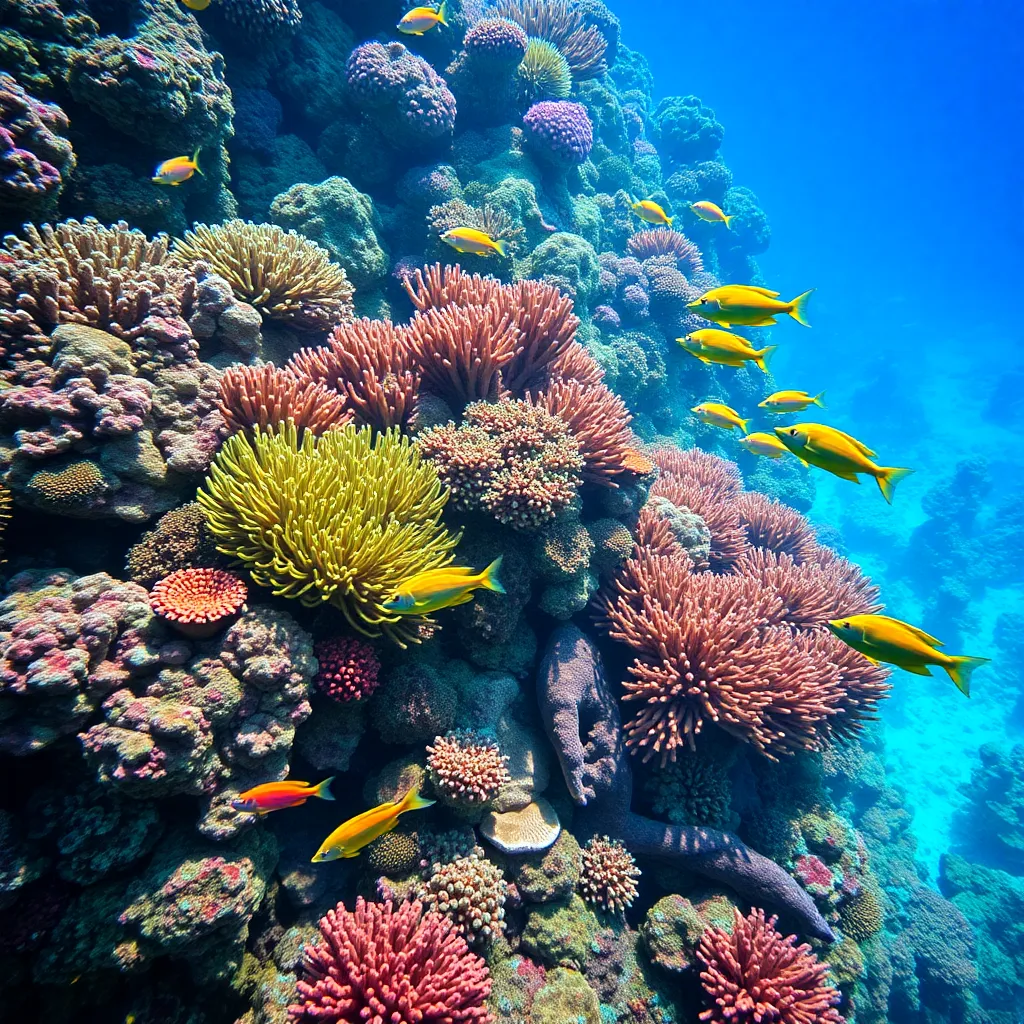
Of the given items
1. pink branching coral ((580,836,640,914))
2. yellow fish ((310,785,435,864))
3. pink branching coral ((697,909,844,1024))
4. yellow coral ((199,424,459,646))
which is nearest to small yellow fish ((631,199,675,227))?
yellow coral ((199,424,459,646))

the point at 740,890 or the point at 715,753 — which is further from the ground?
the point at 715,753

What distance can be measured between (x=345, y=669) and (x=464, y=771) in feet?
3.53

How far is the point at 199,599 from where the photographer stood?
2926mm

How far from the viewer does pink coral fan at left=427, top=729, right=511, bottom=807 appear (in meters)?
3.37

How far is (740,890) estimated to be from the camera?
14.0ft

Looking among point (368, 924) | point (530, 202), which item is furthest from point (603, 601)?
point (530, 202)

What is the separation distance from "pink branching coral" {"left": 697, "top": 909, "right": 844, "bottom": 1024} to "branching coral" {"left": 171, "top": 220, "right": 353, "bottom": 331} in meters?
6.20

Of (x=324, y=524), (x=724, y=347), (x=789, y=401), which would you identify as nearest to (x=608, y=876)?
(x=324, y=524)

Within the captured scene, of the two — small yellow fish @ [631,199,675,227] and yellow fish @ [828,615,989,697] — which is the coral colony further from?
small yellow fish @ [631,199,675,227]

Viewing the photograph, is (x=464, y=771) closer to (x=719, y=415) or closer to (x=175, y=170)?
(x=719, y=415)

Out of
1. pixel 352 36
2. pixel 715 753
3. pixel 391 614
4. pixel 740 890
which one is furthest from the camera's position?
pixel 352 36

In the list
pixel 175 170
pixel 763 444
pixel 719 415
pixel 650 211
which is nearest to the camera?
pixel 175 170

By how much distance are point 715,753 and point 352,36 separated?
36.1 feet

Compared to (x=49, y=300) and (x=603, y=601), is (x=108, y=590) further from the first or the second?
(x=603, y=601)
